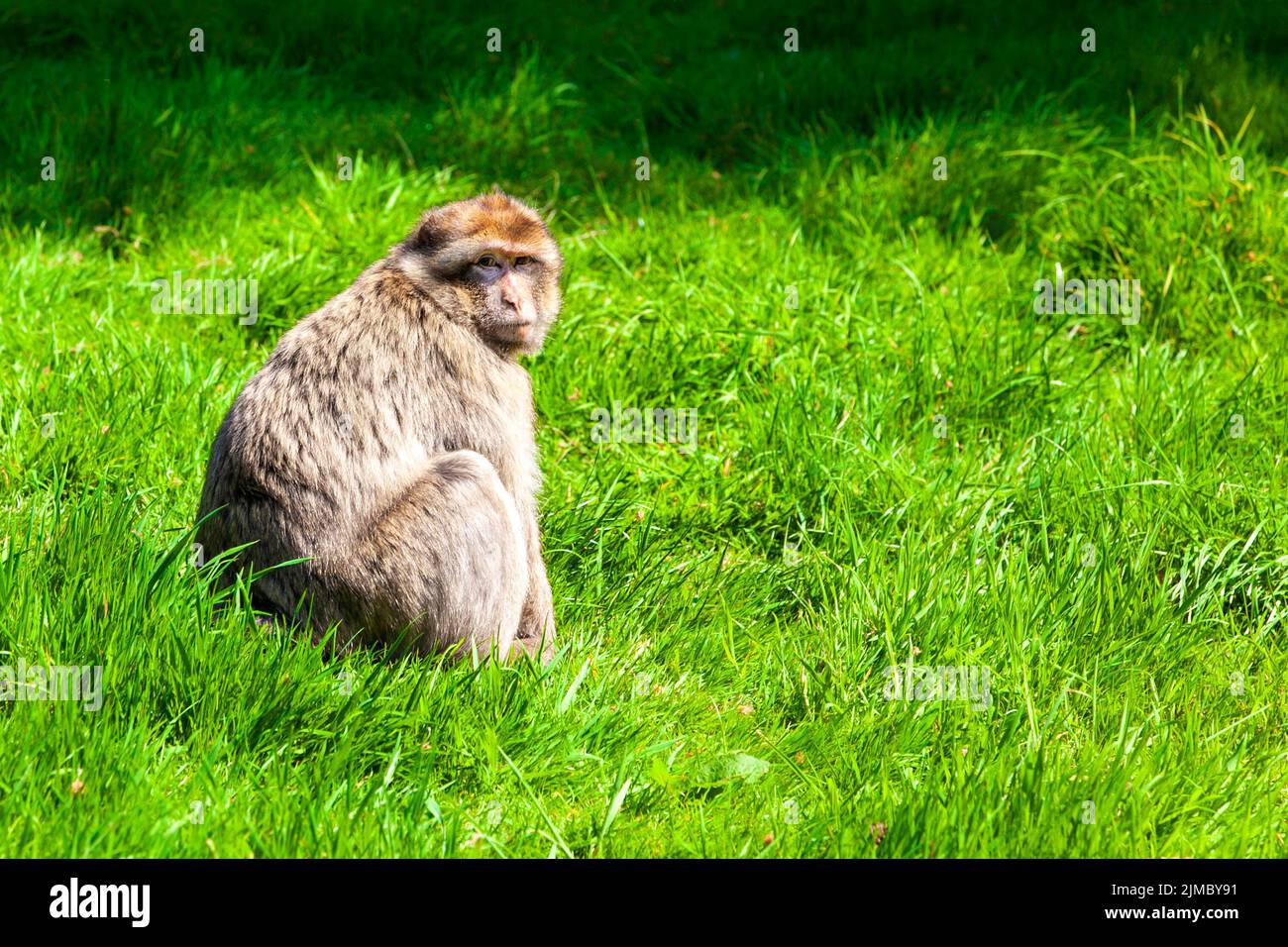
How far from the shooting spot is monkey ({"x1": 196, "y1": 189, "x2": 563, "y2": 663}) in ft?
12.1

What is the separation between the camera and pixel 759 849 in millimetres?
3174

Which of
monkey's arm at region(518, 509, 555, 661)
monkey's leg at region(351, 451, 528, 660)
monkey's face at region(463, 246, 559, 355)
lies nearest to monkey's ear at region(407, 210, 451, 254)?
monkey's face at region(463, 246, 559, 355)

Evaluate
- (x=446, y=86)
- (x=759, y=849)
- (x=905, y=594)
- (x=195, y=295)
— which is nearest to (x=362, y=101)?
(x=446, y=86)

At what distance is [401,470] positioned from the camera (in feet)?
12.6

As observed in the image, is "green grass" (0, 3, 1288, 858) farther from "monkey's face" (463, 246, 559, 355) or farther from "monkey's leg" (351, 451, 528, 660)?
"monkey's face" (463, 246, 559, 355)

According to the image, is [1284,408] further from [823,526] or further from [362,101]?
[362,101]

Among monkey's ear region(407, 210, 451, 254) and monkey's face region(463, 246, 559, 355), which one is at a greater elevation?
monkey's ear region(407, 210, 451, 254)

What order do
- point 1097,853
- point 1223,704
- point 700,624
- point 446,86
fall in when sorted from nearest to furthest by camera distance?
point 1097,853
point 1223,704
point 700,624
point 446,86

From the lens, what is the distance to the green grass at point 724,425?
10.7 ft

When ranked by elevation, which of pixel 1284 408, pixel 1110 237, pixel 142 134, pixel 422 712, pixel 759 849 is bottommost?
pixel 759 849

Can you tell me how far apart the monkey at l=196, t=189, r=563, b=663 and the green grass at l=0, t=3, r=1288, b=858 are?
0.69 feet

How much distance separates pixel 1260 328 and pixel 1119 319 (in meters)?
0.60

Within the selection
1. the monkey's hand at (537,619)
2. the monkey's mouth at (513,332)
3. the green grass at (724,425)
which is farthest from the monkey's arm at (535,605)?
the monkey's mouth at (513,332)

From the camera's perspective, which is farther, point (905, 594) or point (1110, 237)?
point (1110, 237)
